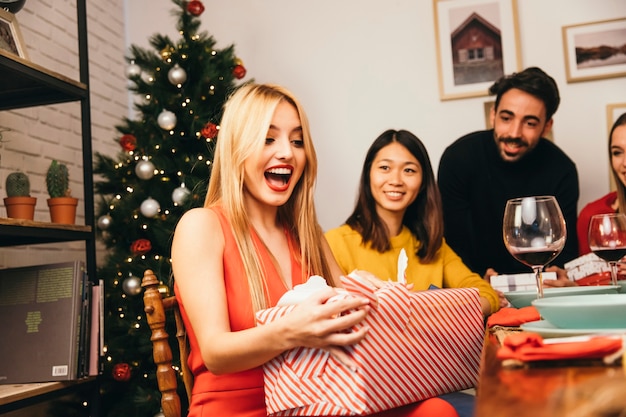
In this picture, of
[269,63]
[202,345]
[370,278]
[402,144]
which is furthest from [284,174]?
[269,63]

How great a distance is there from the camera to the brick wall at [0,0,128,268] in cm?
280

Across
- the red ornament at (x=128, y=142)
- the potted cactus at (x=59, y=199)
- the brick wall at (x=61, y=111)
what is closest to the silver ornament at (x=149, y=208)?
the red ornament at (x=128, y=142)

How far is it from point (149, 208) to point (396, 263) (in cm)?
120

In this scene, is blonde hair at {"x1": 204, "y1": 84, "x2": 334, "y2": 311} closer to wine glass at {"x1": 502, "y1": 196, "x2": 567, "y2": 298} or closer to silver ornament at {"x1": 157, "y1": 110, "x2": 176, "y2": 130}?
wine glass at {"x1": 502, "y1": 196, "x2": 567, "y2": 298}

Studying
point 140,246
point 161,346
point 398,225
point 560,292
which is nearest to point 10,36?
point 140,246

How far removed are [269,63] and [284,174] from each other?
2.33 meters

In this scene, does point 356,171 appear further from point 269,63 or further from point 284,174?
point 284,174

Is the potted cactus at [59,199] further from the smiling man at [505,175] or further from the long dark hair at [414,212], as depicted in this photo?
the smiling man at [505,175]

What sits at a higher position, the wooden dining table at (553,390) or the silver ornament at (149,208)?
the silver ornament at (149,208)

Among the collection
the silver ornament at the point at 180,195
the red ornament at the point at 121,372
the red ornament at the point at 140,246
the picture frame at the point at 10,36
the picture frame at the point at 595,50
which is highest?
the picture frame at the point at 595,50

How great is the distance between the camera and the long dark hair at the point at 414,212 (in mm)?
2355

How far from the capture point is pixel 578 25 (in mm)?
3307

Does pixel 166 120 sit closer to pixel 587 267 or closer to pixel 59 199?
pixel 59 199

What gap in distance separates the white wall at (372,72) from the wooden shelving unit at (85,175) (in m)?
1.31
